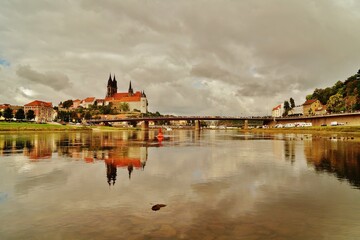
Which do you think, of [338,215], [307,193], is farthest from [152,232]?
[307,193]

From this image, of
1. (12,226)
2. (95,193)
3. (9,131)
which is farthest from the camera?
(9,131)

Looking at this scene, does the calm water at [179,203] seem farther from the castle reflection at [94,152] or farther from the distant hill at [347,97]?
the distant hill at [347,97]

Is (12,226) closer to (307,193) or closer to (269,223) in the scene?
(269,223)

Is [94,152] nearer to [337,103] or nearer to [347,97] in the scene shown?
[347,97]

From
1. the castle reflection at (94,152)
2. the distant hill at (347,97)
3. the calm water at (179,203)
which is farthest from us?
the distant hill at (347,97)

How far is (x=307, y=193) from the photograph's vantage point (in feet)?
57.9

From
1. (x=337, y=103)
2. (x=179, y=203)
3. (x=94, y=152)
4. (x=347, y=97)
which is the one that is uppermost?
Result: (x=347, y=97)

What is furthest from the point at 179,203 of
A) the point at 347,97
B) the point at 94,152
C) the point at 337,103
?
the point at 337,103

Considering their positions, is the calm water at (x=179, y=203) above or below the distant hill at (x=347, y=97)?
below

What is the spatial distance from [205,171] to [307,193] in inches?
393

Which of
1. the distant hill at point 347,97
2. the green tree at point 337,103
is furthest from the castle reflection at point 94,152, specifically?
the green tree at point 337,103

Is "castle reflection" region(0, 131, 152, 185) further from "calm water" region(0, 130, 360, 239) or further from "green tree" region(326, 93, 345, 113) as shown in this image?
"green tree" region(326, 93, 345, 113)

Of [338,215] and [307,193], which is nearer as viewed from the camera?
[338,215]

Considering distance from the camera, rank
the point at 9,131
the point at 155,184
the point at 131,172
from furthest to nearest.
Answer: the point at 9,131, the point at 131,172, the point at 155,184
